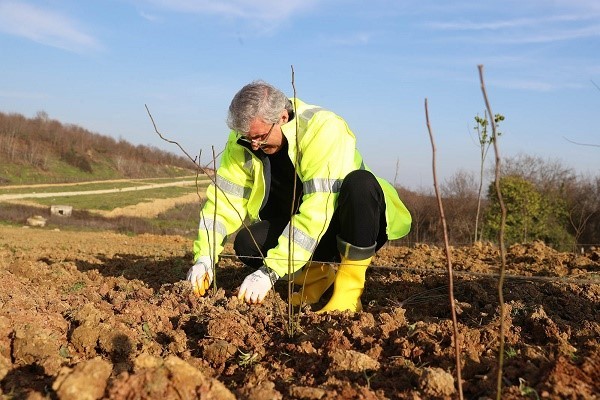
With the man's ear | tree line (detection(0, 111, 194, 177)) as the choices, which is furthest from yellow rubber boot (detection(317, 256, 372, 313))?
tree line (detection(0, 111, 194, 177))

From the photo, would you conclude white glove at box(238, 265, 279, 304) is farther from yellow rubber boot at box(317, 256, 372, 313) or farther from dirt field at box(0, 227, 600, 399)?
yellow rubber boot at box(317, 256, 372, 313)

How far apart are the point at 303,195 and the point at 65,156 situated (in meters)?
42.2

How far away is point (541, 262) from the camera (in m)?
4.60

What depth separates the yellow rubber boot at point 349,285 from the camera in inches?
117

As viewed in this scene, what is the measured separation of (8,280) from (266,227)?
1709 mm

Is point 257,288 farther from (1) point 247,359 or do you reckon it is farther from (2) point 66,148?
(2) point 66,148

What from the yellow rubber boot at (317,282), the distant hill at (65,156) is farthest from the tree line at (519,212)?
the distant hill at (65,156)

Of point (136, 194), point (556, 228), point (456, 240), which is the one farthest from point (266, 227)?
point (136, 194)

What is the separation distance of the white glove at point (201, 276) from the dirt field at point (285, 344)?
64 mm

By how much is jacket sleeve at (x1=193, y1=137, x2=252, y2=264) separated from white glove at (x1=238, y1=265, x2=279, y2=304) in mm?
433

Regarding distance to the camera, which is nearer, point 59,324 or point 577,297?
point 59,324

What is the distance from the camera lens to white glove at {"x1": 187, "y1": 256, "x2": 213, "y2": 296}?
303 cm

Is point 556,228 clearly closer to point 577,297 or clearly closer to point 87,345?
point 577,297

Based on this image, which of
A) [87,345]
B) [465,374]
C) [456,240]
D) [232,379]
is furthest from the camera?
[456,240]
